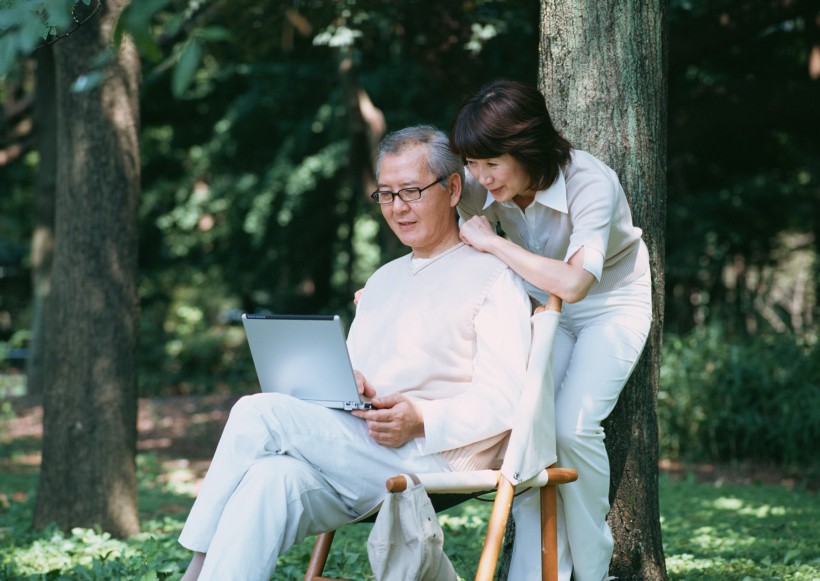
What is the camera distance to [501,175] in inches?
129

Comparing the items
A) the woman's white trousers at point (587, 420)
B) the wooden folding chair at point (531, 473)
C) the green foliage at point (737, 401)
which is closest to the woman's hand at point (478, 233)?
the wooden folding chair at point (531, 473)

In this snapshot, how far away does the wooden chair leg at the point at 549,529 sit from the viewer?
3.15 m

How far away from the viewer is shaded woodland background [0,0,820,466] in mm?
8812

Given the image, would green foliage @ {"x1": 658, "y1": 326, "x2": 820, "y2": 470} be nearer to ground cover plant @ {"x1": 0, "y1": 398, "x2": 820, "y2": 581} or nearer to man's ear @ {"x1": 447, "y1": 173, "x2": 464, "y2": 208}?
ground cover plant @ {"x1": 0, "y1": 398, "x2": 820, "y2": 581}

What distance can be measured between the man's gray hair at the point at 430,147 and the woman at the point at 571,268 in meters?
0.12

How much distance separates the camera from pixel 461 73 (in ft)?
31.0

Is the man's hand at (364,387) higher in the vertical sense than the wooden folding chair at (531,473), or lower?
higher

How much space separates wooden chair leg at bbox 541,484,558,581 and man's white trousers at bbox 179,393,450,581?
13.4 inches

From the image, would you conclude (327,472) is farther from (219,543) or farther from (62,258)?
(62,258)

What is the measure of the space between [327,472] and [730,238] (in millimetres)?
9980

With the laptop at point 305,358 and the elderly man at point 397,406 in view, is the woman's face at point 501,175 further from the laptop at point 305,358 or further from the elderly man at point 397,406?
the laptop at point 305,358

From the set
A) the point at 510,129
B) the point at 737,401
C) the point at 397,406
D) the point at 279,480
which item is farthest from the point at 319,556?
the point at 737,401

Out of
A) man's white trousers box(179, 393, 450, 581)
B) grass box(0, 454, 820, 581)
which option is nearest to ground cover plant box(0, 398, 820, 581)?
grass box(0, 454, 820, 581)

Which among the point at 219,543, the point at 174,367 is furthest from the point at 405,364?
the point at 174,367
